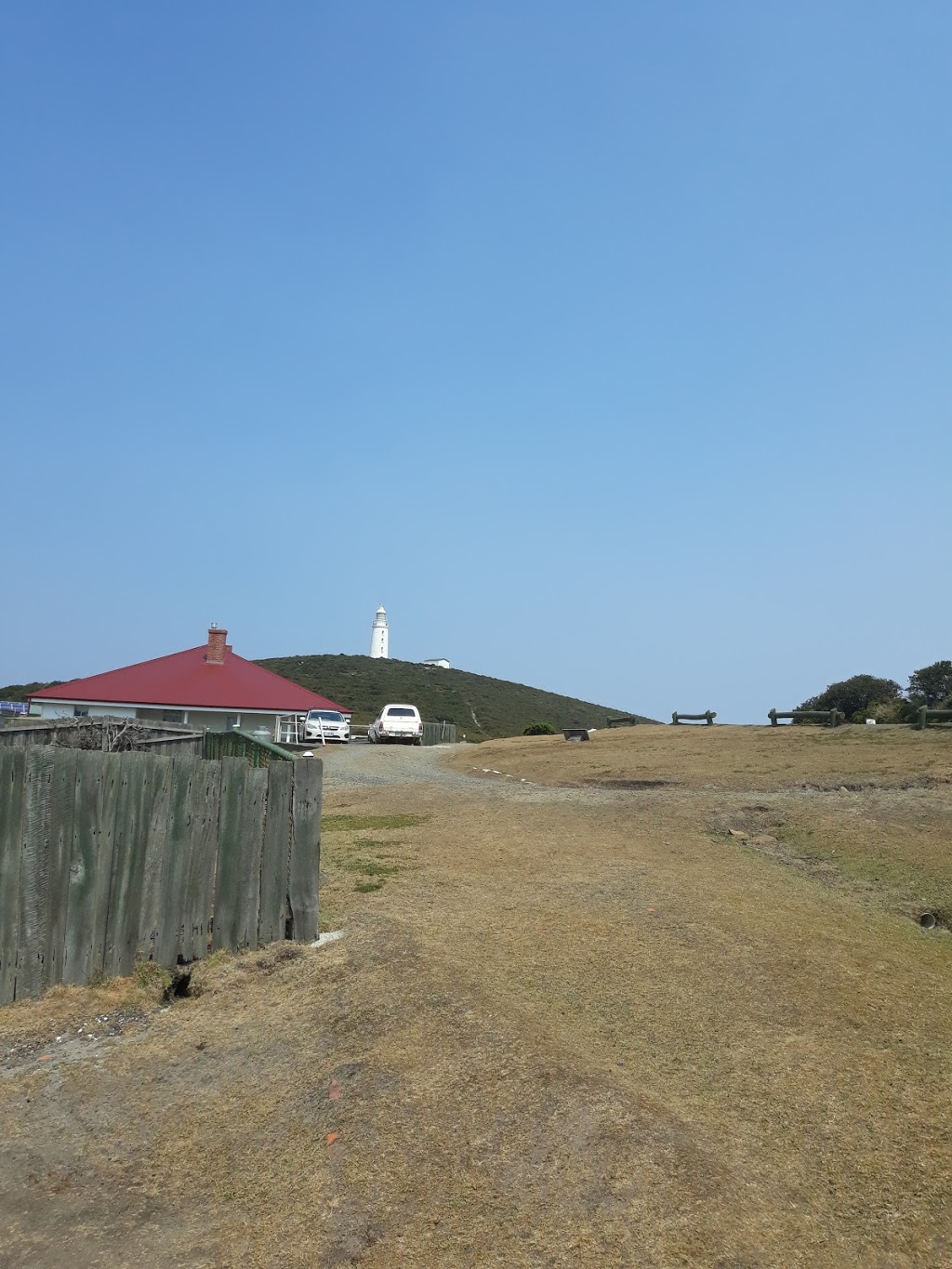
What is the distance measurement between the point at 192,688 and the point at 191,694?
0.58 meters

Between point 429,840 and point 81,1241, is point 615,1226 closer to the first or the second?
point 81,1241

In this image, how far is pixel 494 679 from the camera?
106750 millimetres

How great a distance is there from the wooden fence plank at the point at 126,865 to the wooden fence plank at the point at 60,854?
306 mm

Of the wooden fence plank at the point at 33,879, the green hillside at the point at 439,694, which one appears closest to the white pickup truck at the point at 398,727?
the green hillside at the point at 439,694

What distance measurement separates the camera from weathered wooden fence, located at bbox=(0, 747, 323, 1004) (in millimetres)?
6938

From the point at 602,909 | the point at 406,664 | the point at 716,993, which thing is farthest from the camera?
the point at 406,664

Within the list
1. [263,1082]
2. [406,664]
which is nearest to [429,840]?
[263,1082]

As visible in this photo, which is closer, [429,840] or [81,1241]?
[81,1241]

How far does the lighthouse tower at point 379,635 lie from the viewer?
10900cm

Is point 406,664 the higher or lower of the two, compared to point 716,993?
higher

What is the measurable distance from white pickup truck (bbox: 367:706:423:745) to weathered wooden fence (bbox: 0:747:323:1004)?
32.2 m

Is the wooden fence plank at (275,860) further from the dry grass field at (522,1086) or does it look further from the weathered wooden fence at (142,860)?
the dry grass field at (522,1086)

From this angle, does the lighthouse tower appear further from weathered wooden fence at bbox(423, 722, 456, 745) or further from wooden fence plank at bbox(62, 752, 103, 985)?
wooden fence plank at bbox(62, 752, 103, 985)

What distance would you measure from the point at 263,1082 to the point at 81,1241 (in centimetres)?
152
